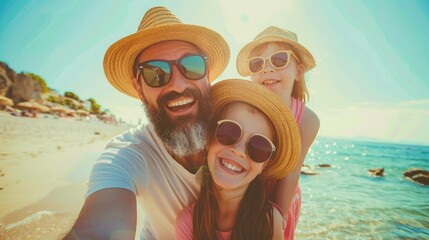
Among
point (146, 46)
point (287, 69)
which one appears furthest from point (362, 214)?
point (146, 46)

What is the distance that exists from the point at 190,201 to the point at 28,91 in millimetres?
44595

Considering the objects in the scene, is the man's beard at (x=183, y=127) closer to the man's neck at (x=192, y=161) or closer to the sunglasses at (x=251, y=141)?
the man's neck at (x=192, y=161)

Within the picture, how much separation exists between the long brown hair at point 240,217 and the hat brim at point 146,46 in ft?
4.87

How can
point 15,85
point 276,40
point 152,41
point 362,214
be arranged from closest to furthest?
point 152,41 < point 276,40 < point 362,214 < point 15,85

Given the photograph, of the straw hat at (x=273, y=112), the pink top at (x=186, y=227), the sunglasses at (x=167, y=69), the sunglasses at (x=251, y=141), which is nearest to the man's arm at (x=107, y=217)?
the pink top at (x=186, y=227)

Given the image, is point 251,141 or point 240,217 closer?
point 251,141

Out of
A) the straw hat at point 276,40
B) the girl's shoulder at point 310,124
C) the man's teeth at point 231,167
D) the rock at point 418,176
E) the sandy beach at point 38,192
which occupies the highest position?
the rock at point 418,176

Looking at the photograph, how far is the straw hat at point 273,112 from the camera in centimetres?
228

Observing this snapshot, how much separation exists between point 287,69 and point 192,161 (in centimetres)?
179

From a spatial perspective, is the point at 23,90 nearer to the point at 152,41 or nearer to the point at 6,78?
the point at 6,78

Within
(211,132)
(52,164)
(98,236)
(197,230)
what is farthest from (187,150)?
(52,164)

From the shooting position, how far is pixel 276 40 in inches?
122

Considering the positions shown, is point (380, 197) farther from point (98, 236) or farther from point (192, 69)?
point (98, 236)

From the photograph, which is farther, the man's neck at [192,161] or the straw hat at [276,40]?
the straw hat at [276,40]
